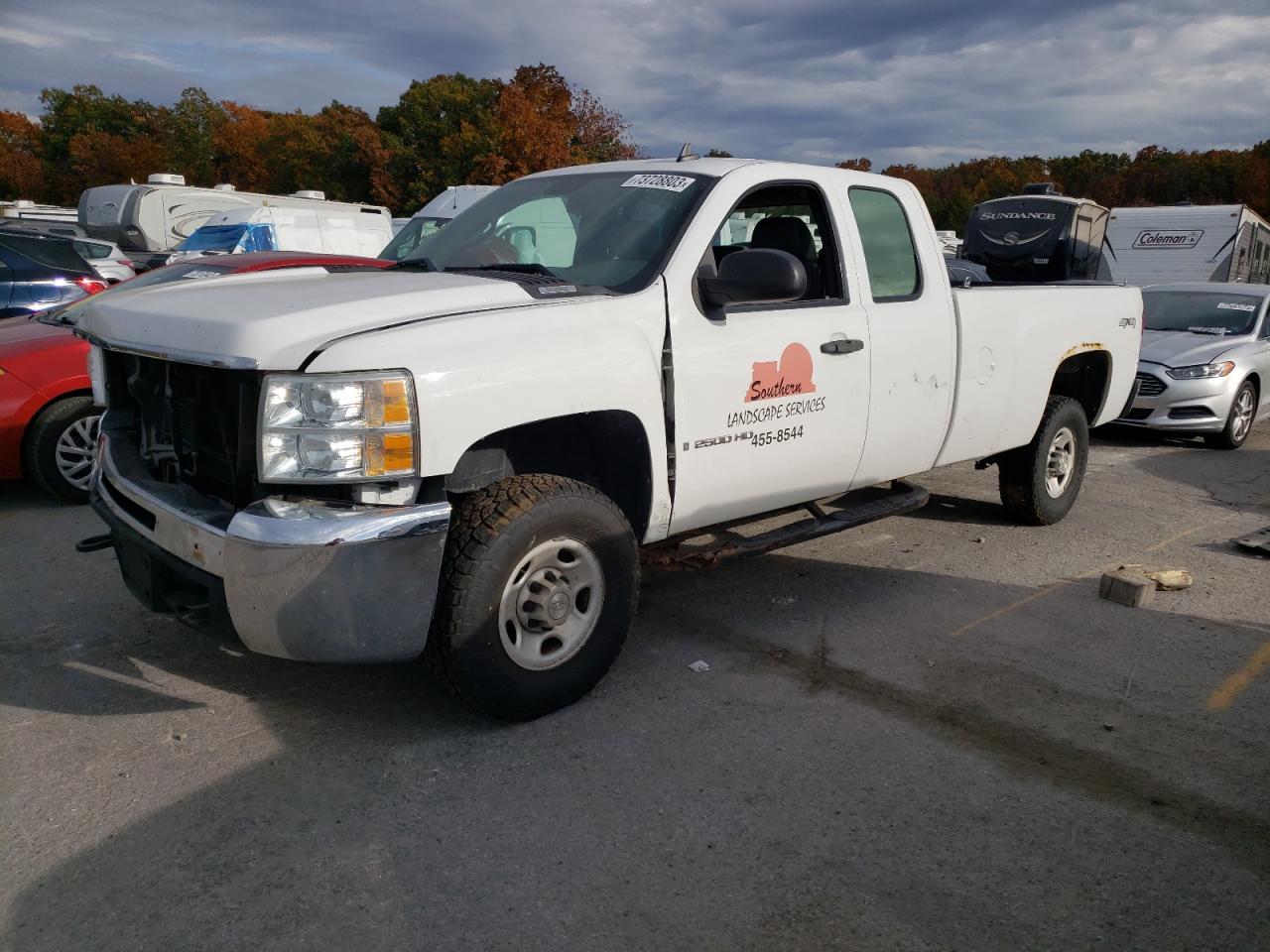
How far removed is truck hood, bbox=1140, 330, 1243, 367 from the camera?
9695 millimetres

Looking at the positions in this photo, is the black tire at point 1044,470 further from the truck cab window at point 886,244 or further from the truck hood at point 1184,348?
the truck hood at point 1184,348

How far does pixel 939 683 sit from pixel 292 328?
9.20 ft

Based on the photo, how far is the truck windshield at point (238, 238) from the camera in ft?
49.3

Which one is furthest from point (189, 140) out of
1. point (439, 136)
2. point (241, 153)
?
point (439, 136)

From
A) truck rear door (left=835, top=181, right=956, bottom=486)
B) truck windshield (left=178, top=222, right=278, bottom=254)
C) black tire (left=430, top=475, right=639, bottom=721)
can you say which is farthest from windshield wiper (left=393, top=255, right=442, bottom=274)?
truck windshield (left=178, top=222, right=278, bottom=254)

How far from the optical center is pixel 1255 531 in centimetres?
641

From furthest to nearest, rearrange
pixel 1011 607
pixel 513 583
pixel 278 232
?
pixel 278 232 → pixel 1011 607 → pixel 513 583

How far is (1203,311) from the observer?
10836mm

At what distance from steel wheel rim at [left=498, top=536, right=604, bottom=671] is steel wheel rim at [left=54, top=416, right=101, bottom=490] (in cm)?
418

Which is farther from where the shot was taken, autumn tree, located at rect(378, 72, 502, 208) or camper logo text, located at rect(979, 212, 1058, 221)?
autumn tree, located at rect(378, 72, 502, 208)

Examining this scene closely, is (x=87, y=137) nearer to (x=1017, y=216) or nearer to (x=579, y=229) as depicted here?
(x=1017, y=216)

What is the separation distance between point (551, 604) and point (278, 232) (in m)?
14.1

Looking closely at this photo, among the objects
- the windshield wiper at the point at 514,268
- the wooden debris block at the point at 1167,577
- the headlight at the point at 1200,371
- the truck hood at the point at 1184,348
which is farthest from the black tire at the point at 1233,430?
the windshield wiper at the point at 514,268

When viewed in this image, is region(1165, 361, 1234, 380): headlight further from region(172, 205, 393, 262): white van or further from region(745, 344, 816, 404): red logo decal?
region(172, 205, 393, 262): white van
